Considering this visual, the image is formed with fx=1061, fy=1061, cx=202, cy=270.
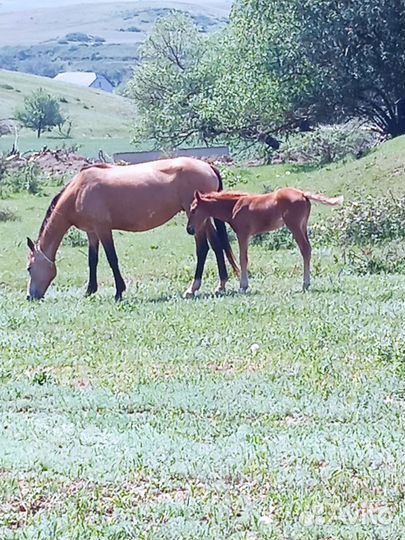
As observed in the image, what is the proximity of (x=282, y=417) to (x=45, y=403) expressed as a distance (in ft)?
5.73

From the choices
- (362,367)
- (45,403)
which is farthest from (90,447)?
(362,367)

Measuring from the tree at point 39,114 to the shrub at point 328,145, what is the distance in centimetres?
4200

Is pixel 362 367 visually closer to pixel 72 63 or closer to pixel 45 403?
pixel 45 403

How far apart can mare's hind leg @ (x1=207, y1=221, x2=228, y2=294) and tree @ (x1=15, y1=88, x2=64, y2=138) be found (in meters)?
66.2

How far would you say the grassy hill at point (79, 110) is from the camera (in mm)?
80056

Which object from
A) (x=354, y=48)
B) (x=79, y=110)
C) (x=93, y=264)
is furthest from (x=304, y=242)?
(x=79, y=110)

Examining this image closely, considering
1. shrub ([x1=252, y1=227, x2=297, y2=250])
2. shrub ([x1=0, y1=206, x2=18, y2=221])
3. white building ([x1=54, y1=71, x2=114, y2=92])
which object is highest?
shrub ([x1=252, y1=227, x2=297, y2=250])

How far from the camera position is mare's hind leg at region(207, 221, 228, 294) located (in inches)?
533

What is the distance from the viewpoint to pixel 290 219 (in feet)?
42.4

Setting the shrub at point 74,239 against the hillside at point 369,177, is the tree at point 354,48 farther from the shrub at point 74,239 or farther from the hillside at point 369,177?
the shrub at point 74,239

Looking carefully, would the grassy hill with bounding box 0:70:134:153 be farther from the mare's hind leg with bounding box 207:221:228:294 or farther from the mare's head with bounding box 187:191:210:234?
the mare's head with bounding box 187:191:210:234

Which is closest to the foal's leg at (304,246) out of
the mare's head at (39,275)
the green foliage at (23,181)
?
the mare's head at (39,275)

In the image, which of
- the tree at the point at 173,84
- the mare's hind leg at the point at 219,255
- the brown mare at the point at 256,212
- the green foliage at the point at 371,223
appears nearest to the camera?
the brown mare at the point at 256,212

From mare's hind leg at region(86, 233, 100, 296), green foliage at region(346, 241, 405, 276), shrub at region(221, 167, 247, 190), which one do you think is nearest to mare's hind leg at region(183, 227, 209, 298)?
mare's hind leg at region(86, 233, 100, 296)
